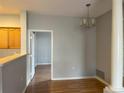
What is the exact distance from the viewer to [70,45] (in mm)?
5277

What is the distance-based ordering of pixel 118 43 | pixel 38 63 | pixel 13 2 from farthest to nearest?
1. pixel 38 63
2. pixel 13 2
3. pixel 118 43

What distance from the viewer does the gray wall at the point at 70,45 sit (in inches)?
201

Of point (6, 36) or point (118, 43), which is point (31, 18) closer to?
point (6, 36)

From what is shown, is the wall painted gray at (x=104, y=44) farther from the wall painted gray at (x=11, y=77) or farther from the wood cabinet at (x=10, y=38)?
the wood cabinet at (x=10, y=38)

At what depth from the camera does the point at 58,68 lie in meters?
5.21

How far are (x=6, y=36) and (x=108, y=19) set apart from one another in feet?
14.0

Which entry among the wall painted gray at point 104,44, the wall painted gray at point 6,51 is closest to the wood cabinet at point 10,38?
the wall painted gray at point 6,51

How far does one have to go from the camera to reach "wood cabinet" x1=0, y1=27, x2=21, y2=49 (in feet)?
16.6

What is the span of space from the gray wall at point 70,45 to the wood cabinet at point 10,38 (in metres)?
0.87

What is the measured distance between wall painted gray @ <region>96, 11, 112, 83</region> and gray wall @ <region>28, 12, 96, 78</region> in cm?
27

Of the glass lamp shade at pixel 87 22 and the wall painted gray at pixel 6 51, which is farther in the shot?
the wall painted gray at pixel 6 51

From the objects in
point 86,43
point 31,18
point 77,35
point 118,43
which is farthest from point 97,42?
point 31,18

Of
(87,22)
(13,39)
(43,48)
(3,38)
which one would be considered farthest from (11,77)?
(43,48)

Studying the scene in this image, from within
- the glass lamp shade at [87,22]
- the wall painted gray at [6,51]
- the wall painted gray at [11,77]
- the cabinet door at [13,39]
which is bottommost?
the wall painted gray at [11,77]
